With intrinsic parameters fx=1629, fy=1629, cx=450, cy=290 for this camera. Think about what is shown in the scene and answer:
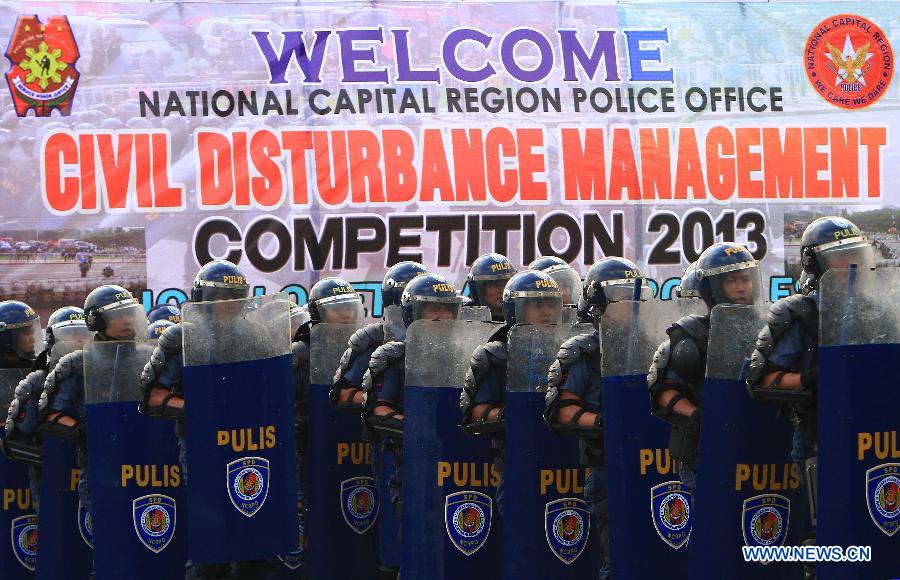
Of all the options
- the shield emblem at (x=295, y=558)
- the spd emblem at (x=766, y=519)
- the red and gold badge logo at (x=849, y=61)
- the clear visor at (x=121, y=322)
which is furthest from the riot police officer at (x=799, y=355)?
the red and gold badge logo at (x=849, y=61)

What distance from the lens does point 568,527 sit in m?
8.83

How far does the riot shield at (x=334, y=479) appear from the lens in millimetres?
10922

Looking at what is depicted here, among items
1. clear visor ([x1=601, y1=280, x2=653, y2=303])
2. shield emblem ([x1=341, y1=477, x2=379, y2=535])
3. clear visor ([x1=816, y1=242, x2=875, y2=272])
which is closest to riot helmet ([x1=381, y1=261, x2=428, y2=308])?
shield emblem ([x1=341, y1=477, x2=379, y2=535])

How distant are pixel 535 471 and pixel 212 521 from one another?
2.08 m

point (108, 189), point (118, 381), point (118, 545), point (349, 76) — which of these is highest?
point (349, 76)

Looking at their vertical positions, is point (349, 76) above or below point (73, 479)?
above

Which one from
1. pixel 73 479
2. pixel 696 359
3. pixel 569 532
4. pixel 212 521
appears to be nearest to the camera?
pixel 696 359

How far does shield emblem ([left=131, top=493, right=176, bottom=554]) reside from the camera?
1029 centimetres

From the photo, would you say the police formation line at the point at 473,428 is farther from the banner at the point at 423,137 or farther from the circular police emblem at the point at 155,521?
the banner at the point at 423,137

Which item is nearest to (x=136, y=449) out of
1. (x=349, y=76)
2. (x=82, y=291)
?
(x=82, y=291)

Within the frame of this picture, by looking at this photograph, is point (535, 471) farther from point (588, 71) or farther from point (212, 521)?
point (588, 71)

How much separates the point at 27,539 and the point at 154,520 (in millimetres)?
2130

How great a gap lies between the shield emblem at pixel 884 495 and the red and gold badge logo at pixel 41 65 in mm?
10285

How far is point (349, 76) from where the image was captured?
15.6 meters
